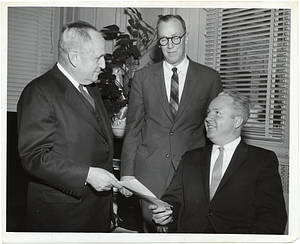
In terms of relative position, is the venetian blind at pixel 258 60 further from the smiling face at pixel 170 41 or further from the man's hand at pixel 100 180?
the man's hand at pixel 100 180

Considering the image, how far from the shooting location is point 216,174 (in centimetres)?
204

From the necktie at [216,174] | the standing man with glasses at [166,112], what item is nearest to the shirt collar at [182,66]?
the standing man with glasses at [166,112]

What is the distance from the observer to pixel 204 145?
219cm

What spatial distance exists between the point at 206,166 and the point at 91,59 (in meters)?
0.95

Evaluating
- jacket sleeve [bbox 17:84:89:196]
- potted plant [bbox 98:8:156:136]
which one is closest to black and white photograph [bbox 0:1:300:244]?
jacket sleeve [bbox 17:84:89:196]

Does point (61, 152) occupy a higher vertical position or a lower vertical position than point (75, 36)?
lower

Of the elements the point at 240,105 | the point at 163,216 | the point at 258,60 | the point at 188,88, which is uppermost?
the point at 258,60

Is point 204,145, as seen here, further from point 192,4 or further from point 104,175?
point 192,4

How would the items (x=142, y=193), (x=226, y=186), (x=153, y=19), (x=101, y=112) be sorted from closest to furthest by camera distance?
1. (x=142, y=193)
2. (x=226, y=186)
3. (x=101, y=112)
4. (x=153, y=19)

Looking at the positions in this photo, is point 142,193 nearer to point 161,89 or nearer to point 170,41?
point 161,89

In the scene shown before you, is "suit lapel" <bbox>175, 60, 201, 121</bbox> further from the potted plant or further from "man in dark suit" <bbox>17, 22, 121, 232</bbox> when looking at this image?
the potted plant

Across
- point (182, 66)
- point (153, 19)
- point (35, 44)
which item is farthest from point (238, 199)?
point (35, 44)

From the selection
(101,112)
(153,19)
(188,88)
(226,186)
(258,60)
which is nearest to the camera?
(226,186)

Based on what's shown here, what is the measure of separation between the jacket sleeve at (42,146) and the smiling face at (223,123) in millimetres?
800
